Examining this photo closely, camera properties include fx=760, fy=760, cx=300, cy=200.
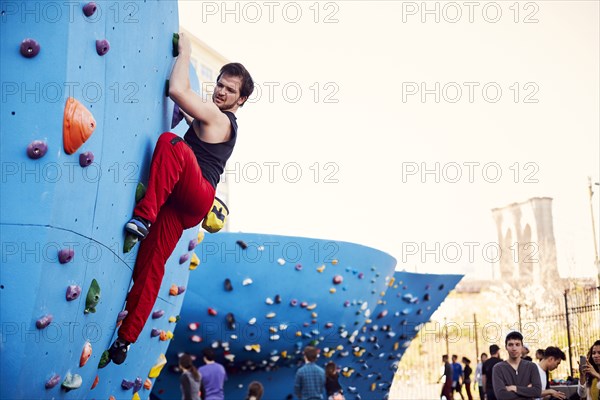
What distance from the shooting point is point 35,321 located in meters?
3.36

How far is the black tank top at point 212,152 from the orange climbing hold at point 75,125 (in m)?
0.81

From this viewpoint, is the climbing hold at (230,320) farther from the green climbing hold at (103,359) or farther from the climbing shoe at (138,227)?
the climbing shoe at (138,227)

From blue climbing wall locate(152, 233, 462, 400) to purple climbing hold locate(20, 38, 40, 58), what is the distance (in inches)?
277

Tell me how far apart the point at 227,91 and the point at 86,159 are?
1042mm

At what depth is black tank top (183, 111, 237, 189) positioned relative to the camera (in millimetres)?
4191

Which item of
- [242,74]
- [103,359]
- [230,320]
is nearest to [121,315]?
[103,359]

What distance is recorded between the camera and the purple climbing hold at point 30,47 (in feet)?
10.7

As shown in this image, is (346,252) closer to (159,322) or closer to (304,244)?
(304,244)

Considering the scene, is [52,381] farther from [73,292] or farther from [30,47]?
[30,47]

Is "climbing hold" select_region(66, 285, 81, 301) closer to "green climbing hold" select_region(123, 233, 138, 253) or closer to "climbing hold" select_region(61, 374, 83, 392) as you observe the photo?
"green climbing hold" select_region(123, 233, 138, 253)

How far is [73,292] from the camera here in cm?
363

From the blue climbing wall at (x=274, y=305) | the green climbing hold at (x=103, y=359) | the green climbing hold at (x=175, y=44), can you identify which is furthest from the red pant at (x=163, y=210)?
the blue climbing wall at (x=274, y=305)

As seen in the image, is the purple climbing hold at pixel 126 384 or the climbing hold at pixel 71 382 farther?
the purple climbing hold at pixel 126 384

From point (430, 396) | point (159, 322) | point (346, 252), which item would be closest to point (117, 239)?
point (159, 322)
